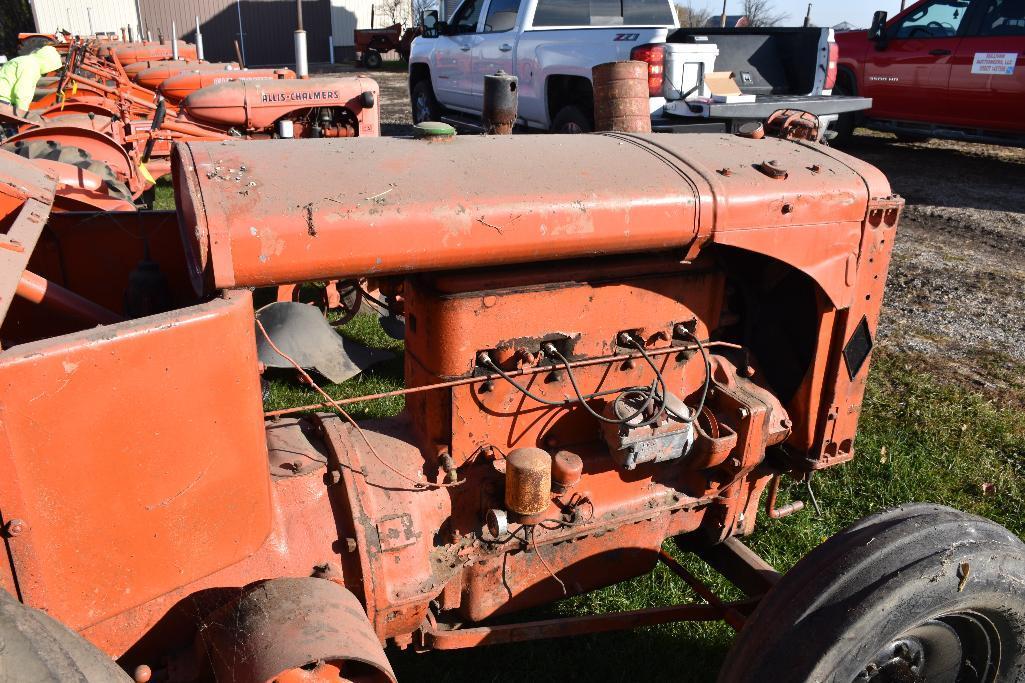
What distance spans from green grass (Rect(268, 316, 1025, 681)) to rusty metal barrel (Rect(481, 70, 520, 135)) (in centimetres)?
177

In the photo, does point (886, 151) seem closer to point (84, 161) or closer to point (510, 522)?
point (84, 161)

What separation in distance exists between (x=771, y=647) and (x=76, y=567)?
61.3 inches

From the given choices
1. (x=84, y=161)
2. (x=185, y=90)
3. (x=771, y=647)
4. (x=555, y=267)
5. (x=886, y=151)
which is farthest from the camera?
(x=886, y=151)

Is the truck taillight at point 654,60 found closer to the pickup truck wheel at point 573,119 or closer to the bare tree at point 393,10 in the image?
the pickup truck wheel at point 573,119

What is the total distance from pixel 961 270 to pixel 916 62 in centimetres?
499

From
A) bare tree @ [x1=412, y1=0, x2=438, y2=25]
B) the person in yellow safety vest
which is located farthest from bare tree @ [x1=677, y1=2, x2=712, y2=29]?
the person in yellow safety vest

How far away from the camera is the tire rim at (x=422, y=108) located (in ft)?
39.3

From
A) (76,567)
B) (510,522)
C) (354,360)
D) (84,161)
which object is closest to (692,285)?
(510,522)

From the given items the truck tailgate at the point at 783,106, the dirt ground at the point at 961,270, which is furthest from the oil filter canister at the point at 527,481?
the truck tailgate at the point at 783,106

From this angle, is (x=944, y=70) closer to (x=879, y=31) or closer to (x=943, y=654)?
(x=879, y=31)

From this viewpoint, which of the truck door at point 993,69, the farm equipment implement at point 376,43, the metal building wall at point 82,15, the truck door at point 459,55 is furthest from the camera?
the farm equipment implement at point 376,43

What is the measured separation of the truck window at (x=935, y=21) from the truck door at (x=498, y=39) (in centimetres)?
539

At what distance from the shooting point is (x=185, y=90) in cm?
1072

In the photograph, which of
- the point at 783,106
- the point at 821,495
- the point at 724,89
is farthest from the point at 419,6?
the point at 821,495
